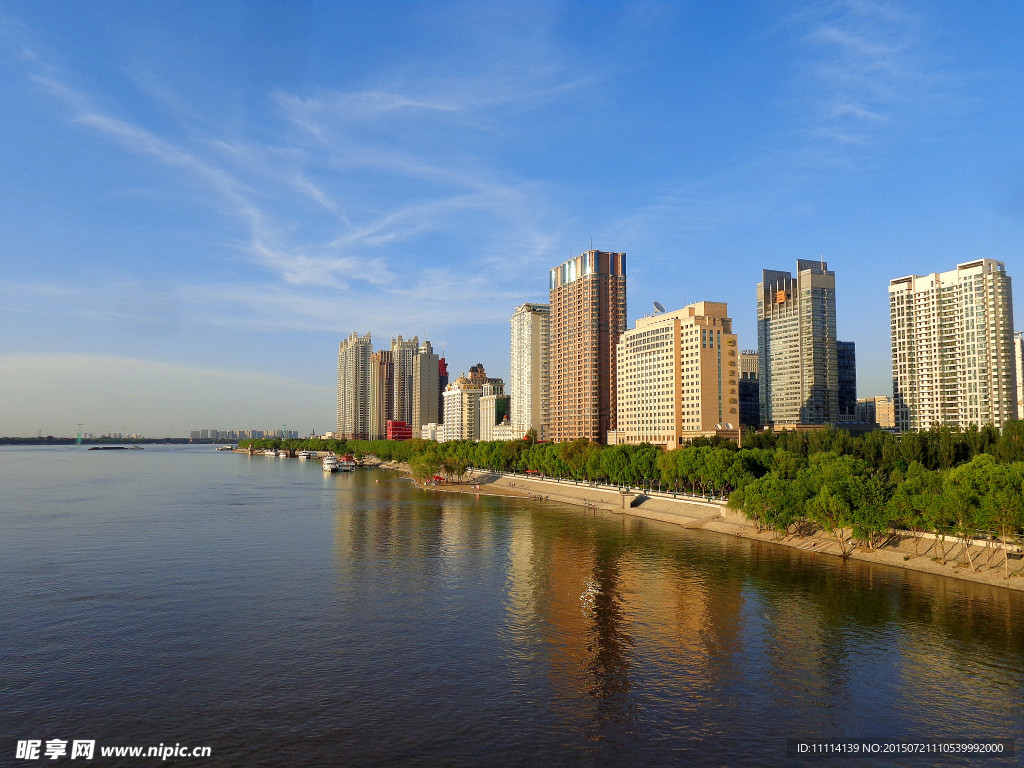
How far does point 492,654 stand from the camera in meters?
53.0

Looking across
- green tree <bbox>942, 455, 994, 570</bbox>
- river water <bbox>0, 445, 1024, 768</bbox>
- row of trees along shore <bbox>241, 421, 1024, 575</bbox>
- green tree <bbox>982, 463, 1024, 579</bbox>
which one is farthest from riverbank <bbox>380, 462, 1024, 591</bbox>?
river water <bbox>0, 445, 1024, 768</bbox>

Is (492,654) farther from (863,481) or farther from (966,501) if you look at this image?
(863,481)

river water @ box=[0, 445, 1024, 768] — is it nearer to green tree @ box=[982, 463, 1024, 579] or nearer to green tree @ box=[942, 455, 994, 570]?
green tree @ box=[942, 455, 994, 570]

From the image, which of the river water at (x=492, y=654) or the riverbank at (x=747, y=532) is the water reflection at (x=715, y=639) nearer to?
the river water at (x=492, y=654)

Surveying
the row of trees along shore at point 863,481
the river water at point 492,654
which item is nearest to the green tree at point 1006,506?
the row of trees along shore at point 863,481

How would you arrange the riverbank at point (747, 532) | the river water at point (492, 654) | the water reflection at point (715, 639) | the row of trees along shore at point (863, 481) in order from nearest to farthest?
the river water at point (492, 654), the water reflection at point (715, 639), the riverbank at point (747, 532), the row of trees along shore at point (863, 481)

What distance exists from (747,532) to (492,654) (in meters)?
66.0

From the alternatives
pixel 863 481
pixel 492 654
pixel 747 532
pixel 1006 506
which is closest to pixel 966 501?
pixel 1006 506

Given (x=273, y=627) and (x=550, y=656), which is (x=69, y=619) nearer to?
(x=273, y=627)

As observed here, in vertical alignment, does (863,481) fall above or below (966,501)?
above

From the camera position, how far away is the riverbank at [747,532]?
7456 cm

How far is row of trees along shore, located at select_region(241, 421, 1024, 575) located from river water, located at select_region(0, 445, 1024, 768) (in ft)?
21.2

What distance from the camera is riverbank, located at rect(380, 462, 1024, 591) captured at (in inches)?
2936

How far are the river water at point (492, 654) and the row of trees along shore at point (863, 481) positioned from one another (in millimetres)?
6463
